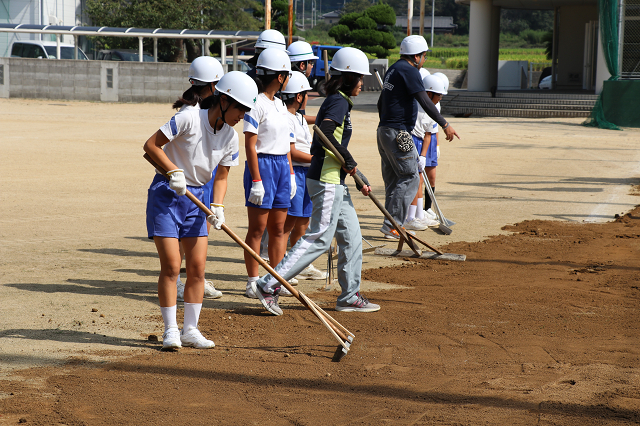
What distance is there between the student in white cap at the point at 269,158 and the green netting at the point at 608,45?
2038cm

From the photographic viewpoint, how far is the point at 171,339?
4.42m

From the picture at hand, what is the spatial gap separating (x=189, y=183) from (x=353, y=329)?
5.20 ft

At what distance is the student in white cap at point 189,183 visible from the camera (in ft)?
13.9

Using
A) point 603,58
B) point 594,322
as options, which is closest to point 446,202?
point 594,322

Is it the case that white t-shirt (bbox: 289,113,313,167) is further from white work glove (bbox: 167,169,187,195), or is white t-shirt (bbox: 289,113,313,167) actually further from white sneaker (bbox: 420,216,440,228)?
white sneaker (bbox: 420,216,440,228)

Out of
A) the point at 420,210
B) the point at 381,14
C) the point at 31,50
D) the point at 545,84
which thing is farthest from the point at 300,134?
the point at 381,14

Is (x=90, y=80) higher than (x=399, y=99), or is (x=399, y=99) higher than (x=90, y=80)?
(x=90, y=80)

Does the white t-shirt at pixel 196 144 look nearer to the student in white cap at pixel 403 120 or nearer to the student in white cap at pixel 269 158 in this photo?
the student in white cap at pixel 269 158

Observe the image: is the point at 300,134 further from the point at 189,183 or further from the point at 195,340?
the point at 195,340

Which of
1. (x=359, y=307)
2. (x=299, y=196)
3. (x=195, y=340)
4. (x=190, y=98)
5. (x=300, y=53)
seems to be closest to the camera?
(x=195, y=340)

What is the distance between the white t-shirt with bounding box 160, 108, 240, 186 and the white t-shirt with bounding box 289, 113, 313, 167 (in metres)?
1.60

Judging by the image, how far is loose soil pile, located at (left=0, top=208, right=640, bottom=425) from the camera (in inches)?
140

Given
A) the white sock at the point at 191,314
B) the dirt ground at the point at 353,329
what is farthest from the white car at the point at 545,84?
the white sock at the point at 191,314

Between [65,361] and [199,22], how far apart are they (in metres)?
39.0
